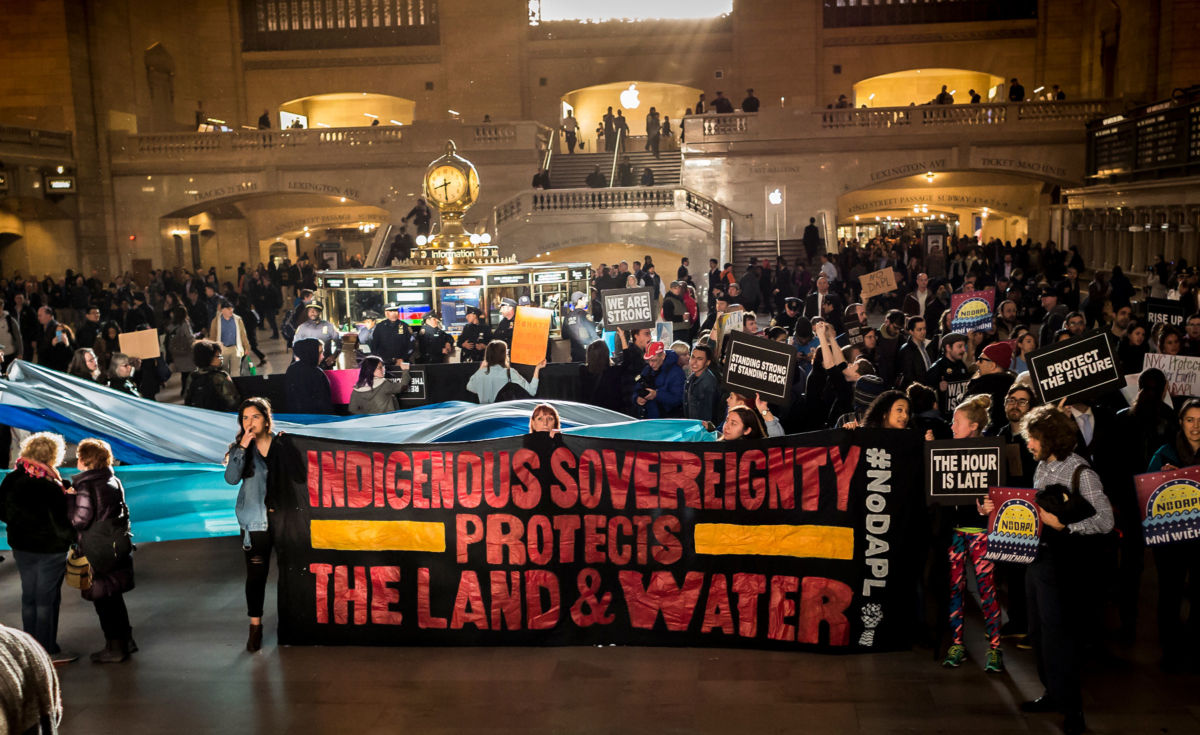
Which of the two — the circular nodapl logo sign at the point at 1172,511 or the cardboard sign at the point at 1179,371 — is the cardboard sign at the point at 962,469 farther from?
the cardboard sign at the point at 1179,371

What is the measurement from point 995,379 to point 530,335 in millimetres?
4870

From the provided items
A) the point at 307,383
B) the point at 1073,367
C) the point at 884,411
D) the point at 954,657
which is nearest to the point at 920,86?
the point at 307,383

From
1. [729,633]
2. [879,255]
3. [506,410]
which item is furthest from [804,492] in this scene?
[879,255]

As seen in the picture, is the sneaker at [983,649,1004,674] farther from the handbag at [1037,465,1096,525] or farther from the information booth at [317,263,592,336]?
the information booth at [317,263,592,336]

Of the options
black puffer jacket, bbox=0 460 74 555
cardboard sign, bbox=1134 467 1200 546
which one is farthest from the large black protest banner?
black puffer jacket, bbox=0 460 74 555

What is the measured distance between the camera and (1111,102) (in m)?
31.6

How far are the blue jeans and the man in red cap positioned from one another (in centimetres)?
547

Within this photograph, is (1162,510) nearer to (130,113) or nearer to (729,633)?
(729,633)

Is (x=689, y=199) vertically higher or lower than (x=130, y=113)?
lower

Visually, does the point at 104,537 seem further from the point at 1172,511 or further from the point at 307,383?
the point at 1172,511

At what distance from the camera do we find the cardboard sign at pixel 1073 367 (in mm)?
7340

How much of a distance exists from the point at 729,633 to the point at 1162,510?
2626 mm

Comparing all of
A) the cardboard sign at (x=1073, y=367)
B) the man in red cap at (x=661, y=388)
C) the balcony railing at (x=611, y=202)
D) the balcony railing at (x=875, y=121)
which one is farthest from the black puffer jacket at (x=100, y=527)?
the balcony railing at (x=875, y=121)

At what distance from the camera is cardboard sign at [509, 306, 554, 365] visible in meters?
11.6
